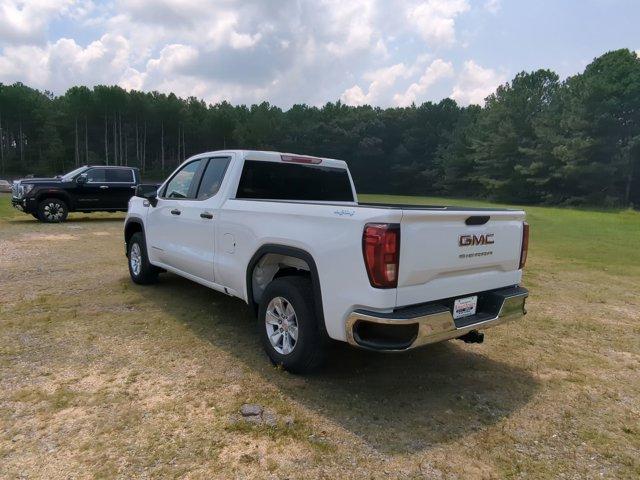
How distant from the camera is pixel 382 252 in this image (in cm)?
309

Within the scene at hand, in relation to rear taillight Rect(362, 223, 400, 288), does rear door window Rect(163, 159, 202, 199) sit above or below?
above

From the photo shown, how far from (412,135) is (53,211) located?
62.6m

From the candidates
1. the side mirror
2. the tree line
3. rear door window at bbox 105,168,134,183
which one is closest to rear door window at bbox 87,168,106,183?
rear door window at bbox 105,168,134,183

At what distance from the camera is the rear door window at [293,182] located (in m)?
4.93

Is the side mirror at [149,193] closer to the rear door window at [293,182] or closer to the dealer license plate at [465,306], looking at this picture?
the rear door window at [293,182]

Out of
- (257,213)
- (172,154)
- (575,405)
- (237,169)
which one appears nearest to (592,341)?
(575,405)

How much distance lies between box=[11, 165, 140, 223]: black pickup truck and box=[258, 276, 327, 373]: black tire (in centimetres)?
1214

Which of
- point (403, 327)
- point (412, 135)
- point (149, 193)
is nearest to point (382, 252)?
point (403, 327)

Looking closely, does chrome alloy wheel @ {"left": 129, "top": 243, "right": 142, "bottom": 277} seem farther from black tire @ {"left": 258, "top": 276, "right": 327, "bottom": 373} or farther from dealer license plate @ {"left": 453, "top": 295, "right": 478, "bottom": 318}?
dealer license plate @ {"left": 453, "top": 295, "right": 478, "bottom": 318}

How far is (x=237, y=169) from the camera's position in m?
4.84

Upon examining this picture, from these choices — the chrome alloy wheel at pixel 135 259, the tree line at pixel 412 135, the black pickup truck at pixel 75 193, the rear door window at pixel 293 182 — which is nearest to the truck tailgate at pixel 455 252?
the rear door window at pixel 293 182

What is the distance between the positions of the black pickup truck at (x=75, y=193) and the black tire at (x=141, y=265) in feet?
27.1

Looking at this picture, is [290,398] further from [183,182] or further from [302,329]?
[183,182]

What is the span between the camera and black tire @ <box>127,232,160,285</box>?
21.6 ft
